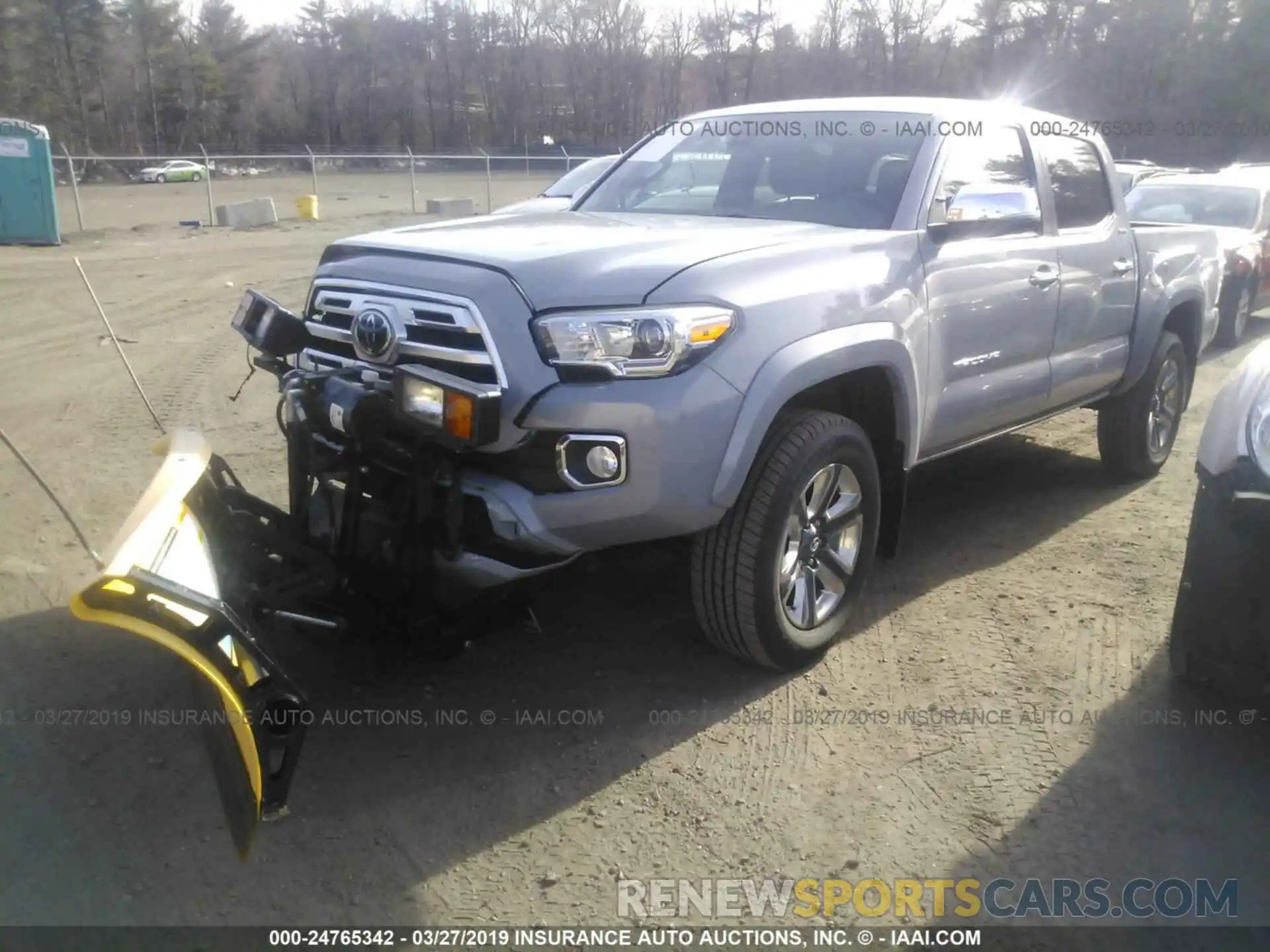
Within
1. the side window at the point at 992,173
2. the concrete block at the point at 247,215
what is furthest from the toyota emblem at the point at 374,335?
the concrete block at the point at 247,215

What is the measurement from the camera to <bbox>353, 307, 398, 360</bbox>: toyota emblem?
11.1 ft

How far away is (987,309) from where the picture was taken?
4.46 m

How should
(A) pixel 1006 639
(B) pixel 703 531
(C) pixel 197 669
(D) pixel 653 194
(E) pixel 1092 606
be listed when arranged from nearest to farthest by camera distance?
(C) pixel 197 669, (B) pixel 703 531, (A) pixel 1006 639, (E) pixel 1092 606, (D) pixel 653 194

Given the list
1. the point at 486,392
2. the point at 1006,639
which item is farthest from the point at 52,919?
the point at 1006,639

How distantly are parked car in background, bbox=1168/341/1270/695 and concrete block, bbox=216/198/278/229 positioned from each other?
22.0 metres

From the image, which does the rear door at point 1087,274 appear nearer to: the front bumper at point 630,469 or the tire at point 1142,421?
the tire at point 1142,421

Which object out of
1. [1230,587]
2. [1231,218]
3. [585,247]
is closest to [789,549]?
[585,247]

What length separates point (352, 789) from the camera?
319 cm

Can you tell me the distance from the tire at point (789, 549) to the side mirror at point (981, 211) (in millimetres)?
981

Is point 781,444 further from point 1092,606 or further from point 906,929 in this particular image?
point 1092,606

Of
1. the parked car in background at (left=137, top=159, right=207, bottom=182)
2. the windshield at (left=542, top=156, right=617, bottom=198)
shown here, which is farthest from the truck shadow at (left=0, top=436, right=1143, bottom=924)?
the parked car in background at (left=137, top=159, right=207, bottom=182)

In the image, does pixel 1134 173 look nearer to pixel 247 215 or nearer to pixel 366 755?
pixel 366 755

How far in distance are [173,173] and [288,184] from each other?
4077mm

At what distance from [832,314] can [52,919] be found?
281cm
